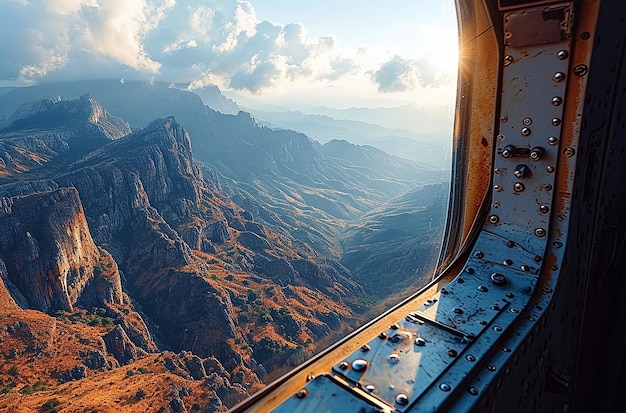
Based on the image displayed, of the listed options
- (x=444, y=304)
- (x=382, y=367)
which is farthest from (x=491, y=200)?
(x=382, y=367)

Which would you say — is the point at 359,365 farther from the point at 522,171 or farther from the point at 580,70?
the point at 580,70

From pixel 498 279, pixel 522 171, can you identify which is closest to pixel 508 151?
pixel 522 171

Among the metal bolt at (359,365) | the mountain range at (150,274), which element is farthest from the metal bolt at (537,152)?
the metal bolt at (359,365)

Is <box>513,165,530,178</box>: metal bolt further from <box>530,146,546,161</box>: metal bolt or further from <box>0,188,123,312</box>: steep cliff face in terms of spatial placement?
<box>0,188,123,312</box>: steep cliff face

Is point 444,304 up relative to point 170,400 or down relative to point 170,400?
up

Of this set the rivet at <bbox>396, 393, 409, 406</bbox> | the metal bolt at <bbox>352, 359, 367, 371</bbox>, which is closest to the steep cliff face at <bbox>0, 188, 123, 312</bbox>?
the metal bolt at <bbox>352, 359, 367, 371</bbox>

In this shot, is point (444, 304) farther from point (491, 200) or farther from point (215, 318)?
point (215, 318)
